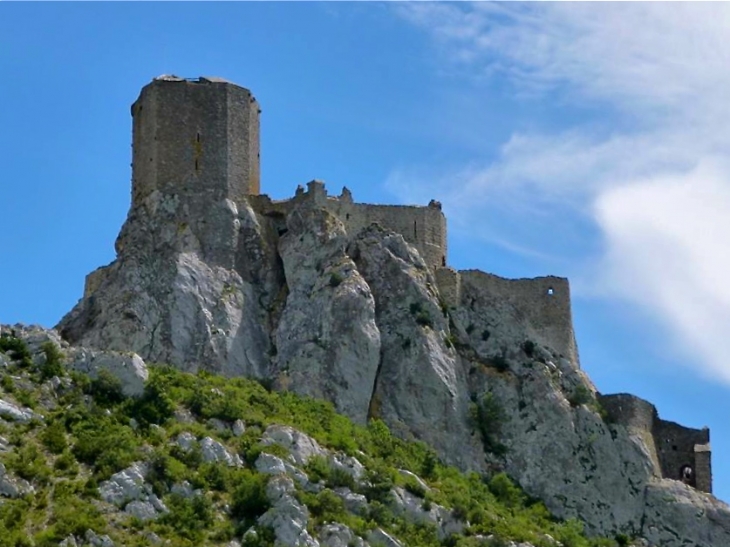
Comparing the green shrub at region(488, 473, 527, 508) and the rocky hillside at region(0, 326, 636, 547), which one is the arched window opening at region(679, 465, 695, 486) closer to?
the green shrub at region(488, 473, 527, 508)

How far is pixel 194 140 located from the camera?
82.4 m

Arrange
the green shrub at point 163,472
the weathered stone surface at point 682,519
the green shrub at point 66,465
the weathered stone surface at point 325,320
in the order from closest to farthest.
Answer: the green shrub at point 66,465
the green shrub at point 163,472
the weathered stone surface at point 325,320
the weathered stone surface at point 682,519

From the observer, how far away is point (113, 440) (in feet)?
217

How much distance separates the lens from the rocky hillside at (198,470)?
207 ft

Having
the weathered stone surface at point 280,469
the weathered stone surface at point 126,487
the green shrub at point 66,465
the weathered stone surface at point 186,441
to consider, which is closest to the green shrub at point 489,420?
the weathered stone surface at point 280,469

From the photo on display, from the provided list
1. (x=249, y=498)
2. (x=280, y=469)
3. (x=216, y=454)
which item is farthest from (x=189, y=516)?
(x=280, y=469)

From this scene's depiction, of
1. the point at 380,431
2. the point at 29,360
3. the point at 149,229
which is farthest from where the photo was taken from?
the point at 149,229

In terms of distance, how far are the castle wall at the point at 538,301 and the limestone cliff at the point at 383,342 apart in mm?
101

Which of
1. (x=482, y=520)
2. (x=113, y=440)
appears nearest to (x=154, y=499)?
(x=113, y=440)

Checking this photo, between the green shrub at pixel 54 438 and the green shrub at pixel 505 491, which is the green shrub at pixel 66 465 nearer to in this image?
the green shrub at pixel 54 438

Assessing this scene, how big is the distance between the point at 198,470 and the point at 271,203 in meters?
18.8

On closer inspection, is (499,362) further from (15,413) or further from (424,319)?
(15,413)

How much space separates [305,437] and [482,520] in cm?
634

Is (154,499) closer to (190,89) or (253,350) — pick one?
(253,350)
